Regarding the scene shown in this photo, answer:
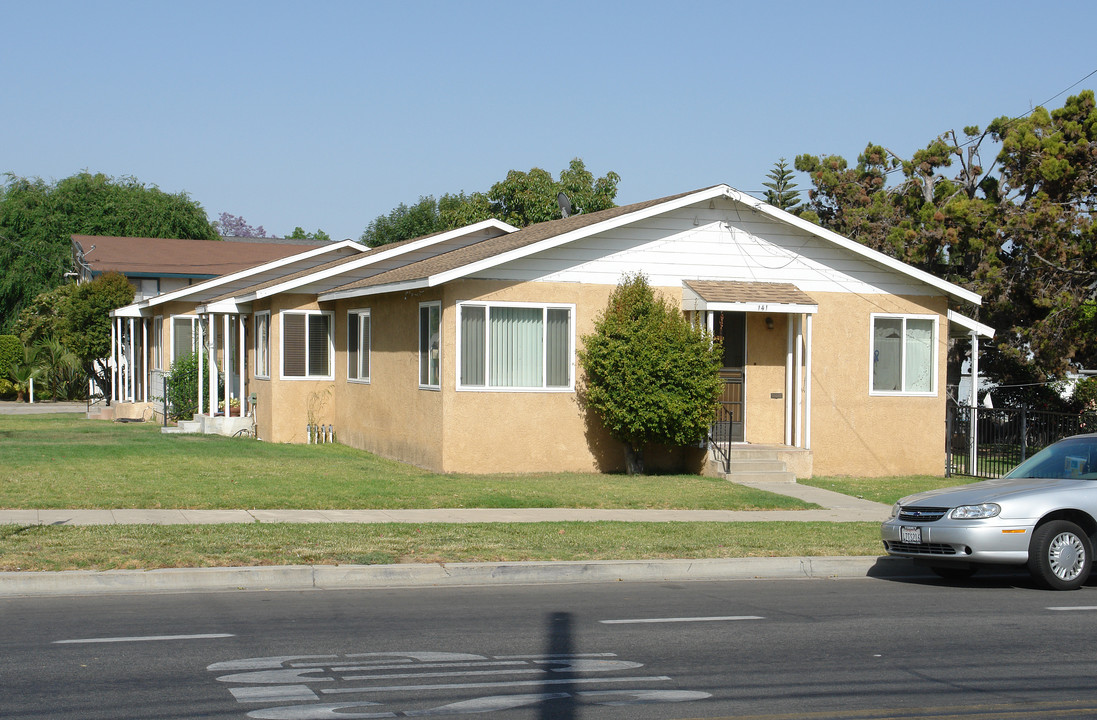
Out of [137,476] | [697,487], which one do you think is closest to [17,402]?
[137,476]

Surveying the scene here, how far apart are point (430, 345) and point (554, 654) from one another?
11.9m

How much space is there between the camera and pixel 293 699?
657cm

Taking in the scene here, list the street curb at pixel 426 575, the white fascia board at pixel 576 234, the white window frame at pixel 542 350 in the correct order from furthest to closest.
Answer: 1. the white window frame at pixel 542 350
2. the white fascia board at pixel 576 234
3. the street curb at pixel 426 575

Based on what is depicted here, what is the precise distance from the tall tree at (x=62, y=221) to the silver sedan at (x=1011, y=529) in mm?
53000

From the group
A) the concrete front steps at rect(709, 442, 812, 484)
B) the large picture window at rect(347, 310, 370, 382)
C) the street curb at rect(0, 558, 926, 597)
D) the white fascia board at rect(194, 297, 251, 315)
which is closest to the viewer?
the street curb at rect(0, 558, 926, 597)

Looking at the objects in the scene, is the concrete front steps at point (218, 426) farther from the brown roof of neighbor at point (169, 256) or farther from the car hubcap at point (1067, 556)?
the car hubcap at point (1067, 556)

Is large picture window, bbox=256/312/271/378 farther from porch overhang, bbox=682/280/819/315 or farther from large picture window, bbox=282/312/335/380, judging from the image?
porch overhang, bbox=682/280/819/315

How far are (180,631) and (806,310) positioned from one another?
13.1 meters

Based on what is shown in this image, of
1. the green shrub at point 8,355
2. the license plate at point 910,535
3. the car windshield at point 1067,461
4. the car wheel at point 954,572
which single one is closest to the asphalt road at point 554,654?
the license plate at point 910,535

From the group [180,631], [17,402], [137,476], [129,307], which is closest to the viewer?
[180,631]

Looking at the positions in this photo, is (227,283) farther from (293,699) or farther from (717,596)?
(293,699)

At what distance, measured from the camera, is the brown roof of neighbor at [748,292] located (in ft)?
62.1

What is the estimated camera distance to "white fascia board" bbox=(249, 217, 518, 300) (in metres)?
23.4

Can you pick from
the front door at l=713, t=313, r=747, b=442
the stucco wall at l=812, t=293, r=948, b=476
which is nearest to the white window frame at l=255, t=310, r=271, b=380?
the front door at l=713, t=313, r=747, b=442
